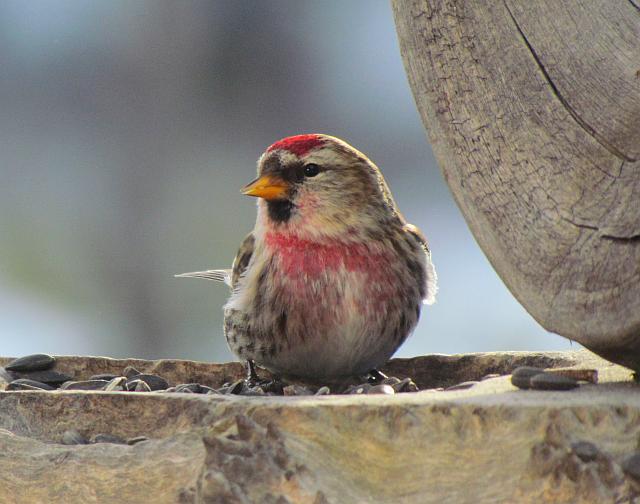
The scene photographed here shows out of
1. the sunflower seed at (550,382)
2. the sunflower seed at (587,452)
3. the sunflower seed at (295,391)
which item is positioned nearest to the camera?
the sunflower seed at (587,452)

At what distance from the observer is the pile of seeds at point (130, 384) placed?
216 centimetres

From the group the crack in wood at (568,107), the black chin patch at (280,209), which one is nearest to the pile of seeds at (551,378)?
the crack in wood at (568,107)

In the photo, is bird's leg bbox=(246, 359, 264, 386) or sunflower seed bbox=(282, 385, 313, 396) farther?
bird's leg bbox=(246, 359, 264, 386)

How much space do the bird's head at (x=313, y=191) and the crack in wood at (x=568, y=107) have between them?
0.80 m

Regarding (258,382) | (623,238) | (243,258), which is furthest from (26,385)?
(623,238)

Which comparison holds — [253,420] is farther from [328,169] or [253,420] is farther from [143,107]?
[143,107]

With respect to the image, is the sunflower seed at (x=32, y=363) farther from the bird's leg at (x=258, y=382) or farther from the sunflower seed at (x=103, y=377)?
the bird's leg at (x=258, y=382)

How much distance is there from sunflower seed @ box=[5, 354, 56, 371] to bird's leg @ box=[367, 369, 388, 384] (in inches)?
28.1

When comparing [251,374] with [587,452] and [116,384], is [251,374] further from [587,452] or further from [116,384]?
[587,452]

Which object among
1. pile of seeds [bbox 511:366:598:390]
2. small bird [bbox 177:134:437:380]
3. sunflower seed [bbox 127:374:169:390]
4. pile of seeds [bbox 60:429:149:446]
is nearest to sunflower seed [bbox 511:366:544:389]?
pile of seeds [bbox 511:366:598:390]

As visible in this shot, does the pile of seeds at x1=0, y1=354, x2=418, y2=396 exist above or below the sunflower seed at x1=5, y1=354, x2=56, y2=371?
below

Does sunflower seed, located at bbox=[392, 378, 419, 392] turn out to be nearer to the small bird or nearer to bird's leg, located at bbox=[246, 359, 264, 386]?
the small bird

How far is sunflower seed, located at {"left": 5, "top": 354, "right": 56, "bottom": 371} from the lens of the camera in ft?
8.32

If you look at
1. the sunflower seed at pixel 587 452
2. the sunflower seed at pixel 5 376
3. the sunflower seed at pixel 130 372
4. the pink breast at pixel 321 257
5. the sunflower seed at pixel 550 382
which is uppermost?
the pink breast at pixel 321 257
